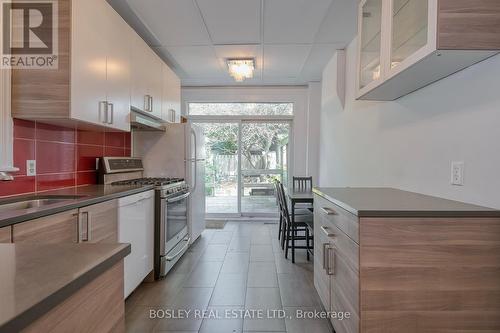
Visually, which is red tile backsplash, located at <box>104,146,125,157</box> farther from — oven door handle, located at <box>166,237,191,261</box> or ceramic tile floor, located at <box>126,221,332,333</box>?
ceramic tile floor, located at <box>126,221,332,333</box>

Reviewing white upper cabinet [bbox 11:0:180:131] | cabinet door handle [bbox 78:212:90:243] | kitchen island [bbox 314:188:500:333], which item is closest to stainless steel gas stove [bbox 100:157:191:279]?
white upper cabinet [bbox 11:0:180:131]

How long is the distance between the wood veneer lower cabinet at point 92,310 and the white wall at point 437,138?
1.62 metres

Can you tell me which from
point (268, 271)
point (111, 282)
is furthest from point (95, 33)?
point (268, 271)

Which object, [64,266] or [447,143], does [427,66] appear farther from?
[64,266]

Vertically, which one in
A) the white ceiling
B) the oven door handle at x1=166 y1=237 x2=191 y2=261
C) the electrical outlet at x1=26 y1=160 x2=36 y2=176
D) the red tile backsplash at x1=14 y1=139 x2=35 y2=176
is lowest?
the oven door handle at x1=166 y1=237 x2=191 y2=261

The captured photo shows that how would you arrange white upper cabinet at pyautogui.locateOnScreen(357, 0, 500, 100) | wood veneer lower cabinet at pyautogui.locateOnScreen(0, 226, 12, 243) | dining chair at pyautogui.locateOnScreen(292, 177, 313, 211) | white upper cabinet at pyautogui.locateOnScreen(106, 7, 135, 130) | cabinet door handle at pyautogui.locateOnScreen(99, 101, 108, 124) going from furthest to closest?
1. dining chair at pyautogui.locateOnScreen(292, 177, 313, 211)
2. white upper cabinet at pyautogui.locateOnScreen(106, 7, 135, 130)
3. cabinet door handle at pyautogui.locateOnScreen(99, 101, 108, 124)
4. white upper cabinet at pyautogui.locateOnScreen(357, 0, 500, 100)
5. wood veneer lower cabinet at pyautogui.locateOnScreen(0, 226, 12, 243)

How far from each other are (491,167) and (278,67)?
3452mm

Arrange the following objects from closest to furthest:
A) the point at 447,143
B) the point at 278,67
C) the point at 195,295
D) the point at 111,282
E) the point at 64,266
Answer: the point at 64,266
the point at 111,282
the point at 447,143
the point at 195,295
the point at 278,67

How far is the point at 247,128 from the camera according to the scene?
225 inches

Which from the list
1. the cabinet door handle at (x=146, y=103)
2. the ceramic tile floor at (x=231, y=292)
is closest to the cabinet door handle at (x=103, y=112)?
the cabinet door handle at (x=146, y=103)

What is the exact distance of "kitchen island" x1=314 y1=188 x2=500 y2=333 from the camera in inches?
50.9

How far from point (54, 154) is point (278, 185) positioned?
240 centimetres

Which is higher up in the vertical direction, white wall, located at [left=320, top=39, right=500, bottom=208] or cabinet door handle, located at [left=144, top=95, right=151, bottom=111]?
cabinet door handle, located at [left=144, top=95, right=151, bottom=111]
